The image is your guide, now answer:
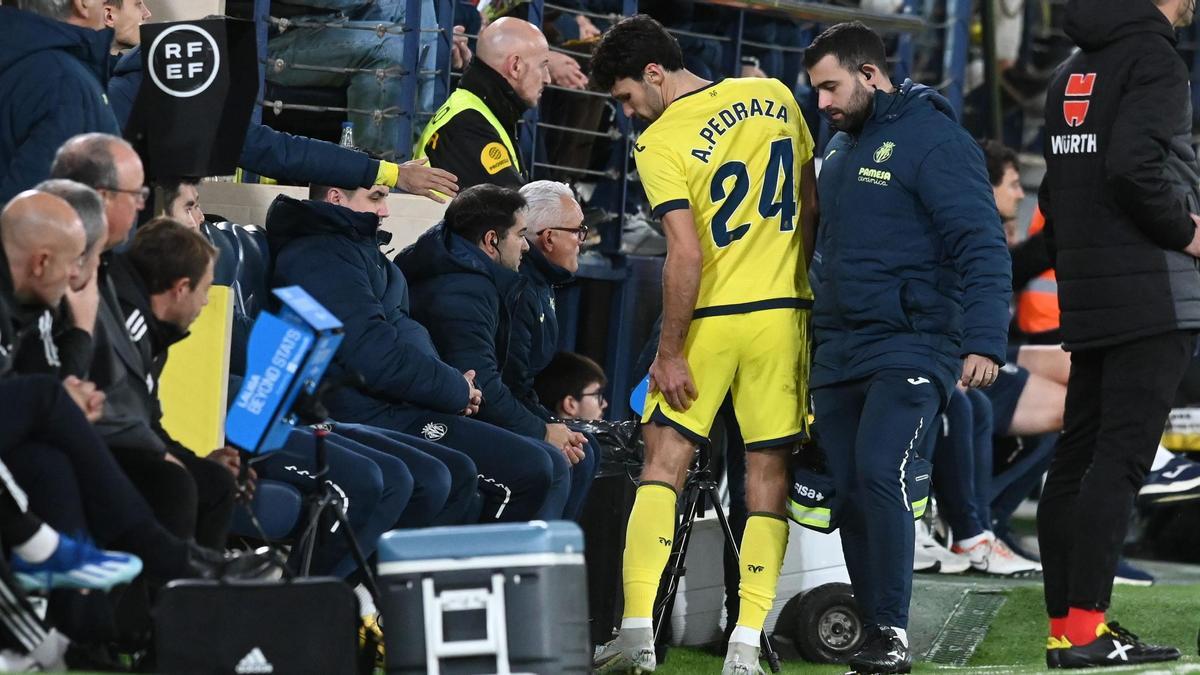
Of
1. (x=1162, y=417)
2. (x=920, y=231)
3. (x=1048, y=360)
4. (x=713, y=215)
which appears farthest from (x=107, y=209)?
(x=1048, y=360)

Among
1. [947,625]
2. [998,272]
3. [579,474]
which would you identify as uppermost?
[998,272]

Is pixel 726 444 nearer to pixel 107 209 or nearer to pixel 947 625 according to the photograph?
pixel 947 625

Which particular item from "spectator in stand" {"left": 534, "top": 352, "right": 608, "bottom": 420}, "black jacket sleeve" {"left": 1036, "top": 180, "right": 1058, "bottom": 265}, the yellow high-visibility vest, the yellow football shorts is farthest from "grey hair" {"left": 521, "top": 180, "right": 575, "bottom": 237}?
"black jacket sleeve" {"left": 1036, "top": 180, "right": 1058, "bottom": 265}

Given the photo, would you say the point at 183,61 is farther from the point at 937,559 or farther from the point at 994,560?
the point at 994,560

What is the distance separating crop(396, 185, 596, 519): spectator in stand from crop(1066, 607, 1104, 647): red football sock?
1.59 metres

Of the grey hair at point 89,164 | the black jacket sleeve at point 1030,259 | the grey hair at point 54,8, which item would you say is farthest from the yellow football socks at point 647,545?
the black jacket sleeve at point 1030,259

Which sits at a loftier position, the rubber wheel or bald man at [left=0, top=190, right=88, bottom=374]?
bald man at [left=0, top=190, right=88, bottom=374]

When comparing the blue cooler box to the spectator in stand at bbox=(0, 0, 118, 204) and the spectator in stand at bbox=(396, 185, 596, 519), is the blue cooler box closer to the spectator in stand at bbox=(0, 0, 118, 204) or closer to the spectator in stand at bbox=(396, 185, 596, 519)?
the spectator in stand at bbox=(0, 0, 118, 204)

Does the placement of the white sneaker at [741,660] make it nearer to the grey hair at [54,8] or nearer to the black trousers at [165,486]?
the black trousers at [165,486]

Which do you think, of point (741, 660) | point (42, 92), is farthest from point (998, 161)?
point (42, 92)

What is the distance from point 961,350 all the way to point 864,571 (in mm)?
Answer: 658

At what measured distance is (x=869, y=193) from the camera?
5.21 metres

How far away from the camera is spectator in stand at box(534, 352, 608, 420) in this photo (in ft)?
22.0

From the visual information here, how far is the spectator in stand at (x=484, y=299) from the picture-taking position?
598cm
